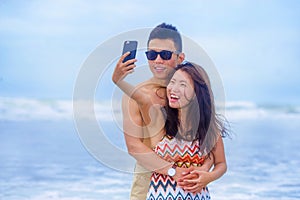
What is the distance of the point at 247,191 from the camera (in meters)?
4.04

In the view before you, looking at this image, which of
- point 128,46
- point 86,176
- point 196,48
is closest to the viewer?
point 128,46

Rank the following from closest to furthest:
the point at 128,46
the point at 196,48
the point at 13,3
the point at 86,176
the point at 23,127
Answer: the point at 128,46 < the point at 196,48 < the point at 86,176 < the point at 23,127 < the point at 13,3

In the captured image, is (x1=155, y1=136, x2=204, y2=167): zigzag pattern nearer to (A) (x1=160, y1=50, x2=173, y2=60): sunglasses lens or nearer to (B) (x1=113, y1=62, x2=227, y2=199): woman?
(B) (x1=113, y1=62, x2=227, y2=199): woman

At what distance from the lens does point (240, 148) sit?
18.4 feet

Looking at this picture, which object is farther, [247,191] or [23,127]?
[23,127]

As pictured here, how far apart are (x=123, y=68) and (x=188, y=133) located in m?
0.25

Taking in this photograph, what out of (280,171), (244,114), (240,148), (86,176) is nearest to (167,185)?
(86,176)

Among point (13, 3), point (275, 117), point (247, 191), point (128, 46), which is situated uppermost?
point (13, 3)

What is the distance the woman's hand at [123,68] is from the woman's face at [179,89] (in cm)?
12

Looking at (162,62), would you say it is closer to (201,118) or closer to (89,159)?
(201,118)

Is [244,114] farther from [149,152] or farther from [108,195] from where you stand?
[149,152]

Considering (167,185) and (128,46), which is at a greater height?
(128,46)

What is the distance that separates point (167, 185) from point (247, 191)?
2530 mm

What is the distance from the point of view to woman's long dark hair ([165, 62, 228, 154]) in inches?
63.3
